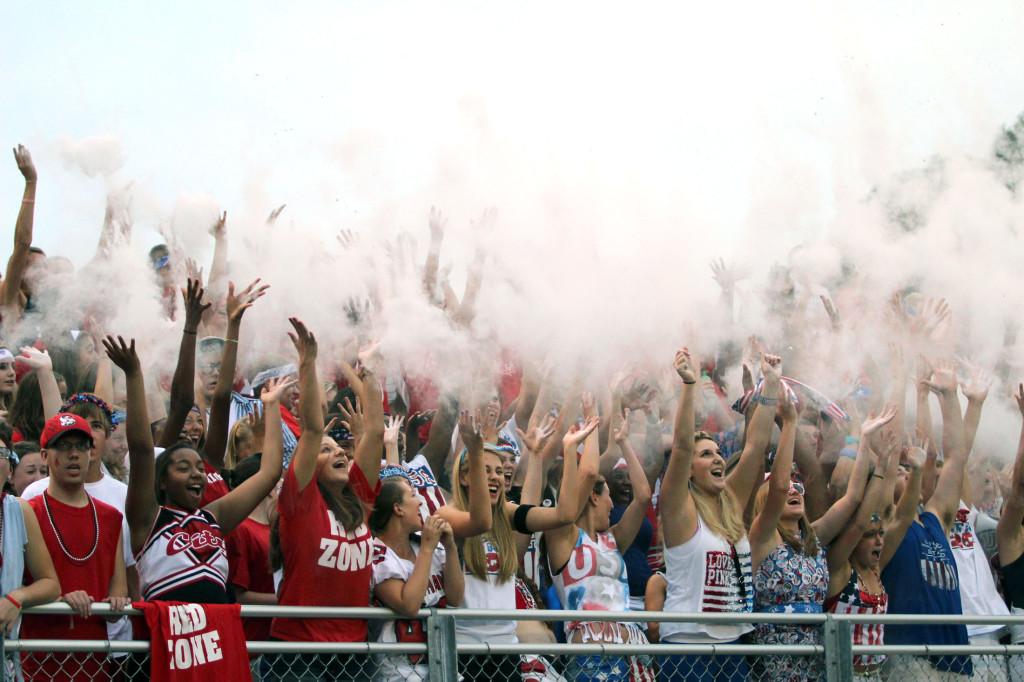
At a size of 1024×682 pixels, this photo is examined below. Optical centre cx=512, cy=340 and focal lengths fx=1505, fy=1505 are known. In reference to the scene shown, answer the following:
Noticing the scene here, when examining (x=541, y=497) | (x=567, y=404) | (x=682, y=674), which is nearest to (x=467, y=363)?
(x=567, y=404)

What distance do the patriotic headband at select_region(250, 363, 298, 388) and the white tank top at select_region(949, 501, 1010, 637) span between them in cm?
395

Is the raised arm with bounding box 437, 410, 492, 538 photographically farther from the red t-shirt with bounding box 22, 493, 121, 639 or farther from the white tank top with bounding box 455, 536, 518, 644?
the red t-shirt with bounding box 22, 493, 121, 639

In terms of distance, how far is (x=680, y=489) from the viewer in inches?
287

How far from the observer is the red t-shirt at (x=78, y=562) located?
216 inches

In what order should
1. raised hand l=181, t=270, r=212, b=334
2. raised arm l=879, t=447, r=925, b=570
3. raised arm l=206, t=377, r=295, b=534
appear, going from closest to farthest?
raised arm l=206, t=377, r=295, b=534, raised hand l=181, t=270, r=212, b=334, raised arm l=879, t=447, r=925, b=570

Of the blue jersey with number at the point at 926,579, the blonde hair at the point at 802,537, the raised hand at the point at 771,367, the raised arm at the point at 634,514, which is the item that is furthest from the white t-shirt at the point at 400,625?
the blue jersey with number at the point at 926,579

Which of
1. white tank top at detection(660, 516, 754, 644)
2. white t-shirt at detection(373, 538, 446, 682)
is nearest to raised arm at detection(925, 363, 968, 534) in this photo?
white tank top at detection(660, 516, 754, 644)

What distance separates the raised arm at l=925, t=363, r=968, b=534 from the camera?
8.81 m

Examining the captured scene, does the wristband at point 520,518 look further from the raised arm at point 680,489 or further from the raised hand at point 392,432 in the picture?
the raised hand at point 392,432

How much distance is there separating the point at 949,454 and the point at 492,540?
337cm

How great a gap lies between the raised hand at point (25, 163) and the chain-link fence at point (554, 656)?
10.6 ft

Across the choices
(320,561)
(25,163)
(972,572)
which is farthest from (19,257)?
(972,572)

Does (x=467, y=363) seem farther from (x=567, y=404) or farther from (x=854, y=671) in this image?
(x=854, y=671)

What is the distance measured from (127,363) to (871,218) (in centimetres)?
604
